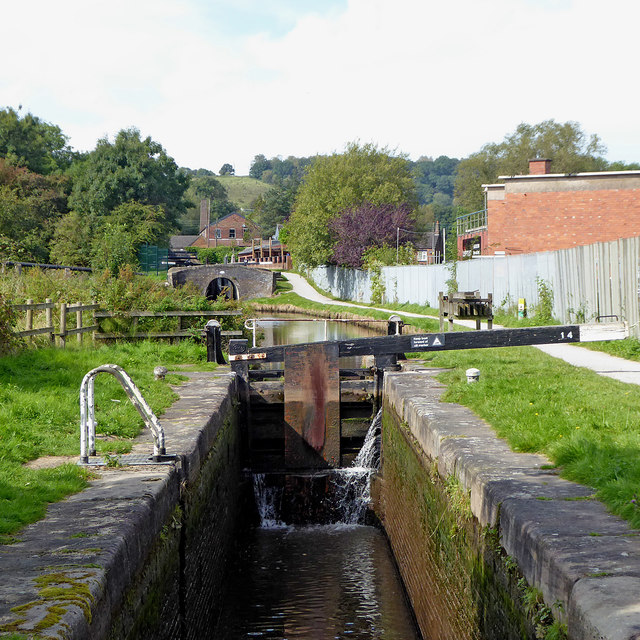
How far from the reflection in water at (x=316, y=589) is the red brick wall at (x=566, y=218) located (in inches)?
1097

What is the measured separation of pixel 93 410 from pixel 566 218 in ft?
107

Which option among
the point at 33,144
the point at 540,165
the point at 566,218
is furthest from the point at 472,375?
the point at 33,144

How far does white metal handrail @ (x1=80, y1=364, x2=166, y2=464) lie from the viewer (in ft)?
19.2

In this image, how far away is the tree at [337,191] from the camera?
5047 cm

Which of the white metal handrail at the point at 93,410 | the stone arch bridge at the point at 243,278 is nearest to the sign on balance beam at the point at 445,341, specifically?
the white metal handrail at the point at 93,410

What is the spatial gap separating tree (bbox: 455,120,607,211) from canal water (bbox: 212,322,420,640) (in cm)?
6753

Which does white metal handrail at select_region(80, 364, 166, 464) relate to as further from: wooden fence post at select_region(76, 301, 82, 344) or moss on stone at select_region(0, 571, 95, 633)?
wooden fence post at select_region(76, 301, 82, 344)

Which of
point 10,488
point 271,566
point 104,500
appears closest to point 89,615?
point 104,500

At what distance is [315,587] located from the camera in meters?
8.61

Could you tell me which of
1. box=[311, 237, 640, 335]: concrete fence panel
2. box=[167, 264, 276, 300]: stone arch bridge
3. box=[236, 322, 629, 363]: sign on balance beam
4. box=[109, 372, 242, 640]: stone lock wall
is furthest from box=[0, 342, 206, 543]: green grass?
box=[167, 264, 276, 300]: stone arch bridge

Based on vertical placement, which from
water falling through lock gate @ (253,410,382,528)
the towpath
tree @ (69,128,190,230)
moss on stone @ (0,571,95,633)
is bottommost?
water falling through lock gate @ (253,410,382,528)

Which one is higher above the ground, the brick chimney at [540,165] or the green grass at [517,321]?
the brick chimney at [540,165]

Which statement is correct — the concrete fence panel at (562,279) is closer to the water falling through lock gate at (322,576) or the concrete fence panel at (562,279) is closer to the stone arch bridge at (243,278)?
the water falling through lock gate at (322,576)

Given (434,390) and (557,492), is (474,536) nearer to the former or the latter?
(557,492)
